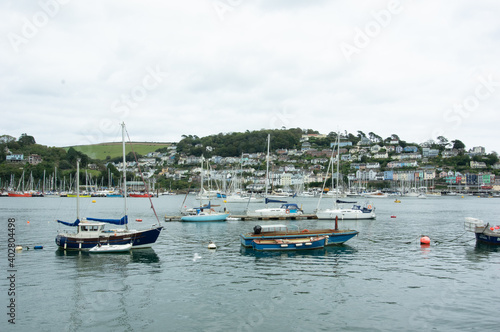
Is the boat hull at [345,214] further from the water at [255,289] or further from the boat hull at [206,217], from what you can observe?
the water at [255,289]

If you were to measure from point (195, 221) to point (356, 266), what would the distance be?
35.1 metres

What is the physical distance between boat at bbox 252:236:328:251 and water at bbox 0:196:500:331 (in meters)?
0.93

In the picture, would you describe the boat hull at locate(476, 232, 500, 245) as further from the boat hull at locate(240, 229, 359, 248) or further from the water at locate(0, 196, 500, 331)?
the boat hull at locate(240, 229, 359, 248)

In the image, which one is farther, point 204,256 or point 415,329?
point 204,256

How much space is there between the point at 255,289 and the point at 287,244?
12060 mm

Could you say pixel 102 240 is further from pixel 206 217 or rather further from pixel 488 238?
pixel 488 238

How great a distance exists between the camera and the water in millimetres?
19000

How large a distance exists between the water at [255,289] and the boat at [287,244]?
931 mm

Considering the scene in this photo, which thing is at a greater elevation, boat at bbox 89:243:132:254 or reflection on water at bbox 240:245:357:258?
boat at bbox 89:243:132:254

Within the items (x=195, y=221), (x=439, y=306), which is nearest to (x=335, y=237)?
(x=439, y=306)

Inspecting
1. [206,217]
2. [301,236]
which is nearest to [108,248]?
[301,236]

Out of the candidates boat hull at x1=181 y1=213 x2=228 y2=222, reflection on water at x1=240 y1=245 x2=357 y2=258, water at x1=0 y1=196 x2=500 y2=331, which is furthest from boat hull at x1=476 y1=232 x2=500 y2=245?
boat hull at x1=181 y1=213 x2=228 y2=222

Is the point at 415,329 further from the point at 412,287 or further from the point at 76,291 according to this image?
the point at 76,291

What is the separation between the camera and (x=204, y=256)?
3444 cm
